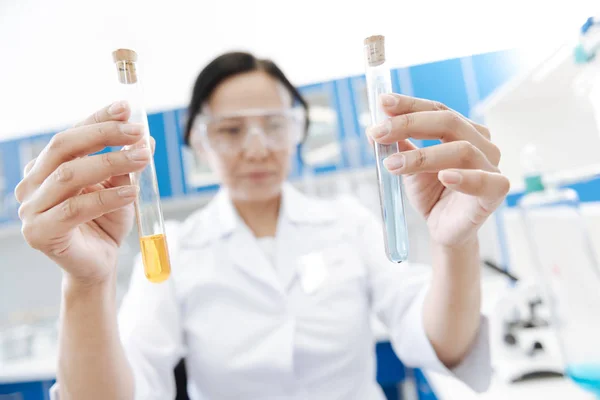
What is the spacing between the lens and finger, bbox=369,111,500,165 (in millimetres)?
414

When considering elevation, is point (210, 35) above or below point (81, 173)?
above

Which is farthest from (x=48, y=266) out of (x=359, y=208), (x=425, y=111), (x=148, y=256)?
(x=425, y=111)

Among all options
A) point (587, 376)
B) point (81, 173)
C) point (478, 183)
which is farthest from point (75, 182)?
point (587, 376)

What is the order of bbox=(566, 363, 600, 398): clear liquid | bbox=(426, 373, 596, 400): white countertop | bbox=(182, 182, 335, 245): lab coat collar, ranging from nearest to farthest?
bbox=(566, 363, 600, 398): clear liquid → bbox=(426, 373, 596, 400): white countertop → bbox=(182, 182, 335, 245): lab coat collar

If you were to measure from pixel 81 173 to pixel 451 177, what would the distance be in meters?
0.40

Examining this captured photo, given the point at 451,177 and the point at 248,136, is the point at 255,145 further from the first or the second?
the point at 451,177

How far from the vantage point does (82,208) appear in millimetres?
426

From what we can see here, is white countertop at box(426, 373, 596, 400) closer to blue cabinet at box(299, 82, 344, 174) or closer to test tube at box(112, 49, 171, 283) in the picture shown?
test tube at box(112, 49, 171, 283)

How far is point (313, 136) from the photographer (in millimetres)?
2285

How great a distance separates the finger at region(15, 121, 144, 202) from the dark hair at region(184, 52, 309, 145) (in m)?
0.63

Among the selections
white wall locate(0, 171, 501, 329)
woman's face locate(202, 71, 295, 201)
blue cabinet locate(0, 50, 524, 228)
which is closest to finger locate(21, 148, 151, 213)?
woman's face locate(202, 71, 295, 201)

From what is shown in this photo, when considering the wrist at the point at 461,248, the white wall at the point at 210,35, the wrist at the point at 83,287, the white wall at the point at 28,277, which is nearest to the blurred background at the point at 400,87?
the white wall at the point at 210,35

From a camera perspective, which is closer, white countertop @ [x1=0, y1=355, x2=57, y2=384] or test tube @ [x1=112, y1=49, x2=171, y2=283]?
test tube @ [x1=112, y1=49, x2=171, y2=283]

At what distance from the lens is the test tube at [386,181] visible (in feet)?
1.34
